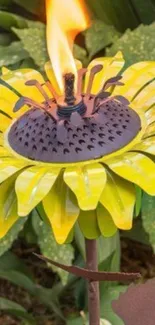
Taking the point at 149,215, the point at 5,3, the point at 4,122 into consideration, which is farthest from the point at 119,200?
the point at 5,3

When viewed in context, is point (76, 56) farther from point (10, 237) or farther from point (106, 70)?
point (106, 70)

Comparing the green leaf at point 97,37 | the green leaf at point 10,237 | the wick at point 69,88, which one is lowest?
the green leaf at point 10,237

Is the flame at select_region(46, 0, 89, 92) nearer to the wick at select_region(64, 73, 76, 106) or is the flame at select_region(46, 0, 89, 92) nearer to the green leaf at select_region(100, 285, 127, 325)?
the wick at select_region(64, 73, 76, 106)

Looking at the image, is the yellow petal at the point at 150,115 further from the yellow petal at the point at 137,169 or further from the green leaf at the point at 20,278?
the green leaf at the point at 20,278

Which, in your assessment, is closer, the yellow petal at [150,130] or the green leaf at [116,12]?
the yellow petal at [150,130]

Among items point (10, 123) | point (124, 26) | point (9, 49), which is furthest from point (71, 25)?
point (124, 26)

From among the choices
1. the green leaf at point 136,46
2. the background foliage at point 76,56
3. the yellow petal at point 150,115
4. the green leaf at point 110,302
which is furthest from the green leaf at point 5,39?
the yellow petal at point 150,115

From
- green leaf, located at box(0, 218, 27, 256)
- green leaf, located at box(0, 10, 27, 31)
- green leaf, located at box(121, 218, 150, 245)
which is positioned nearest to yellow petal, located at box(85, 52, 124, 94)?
green leaf, located at box(0, 218, 27, 256)
